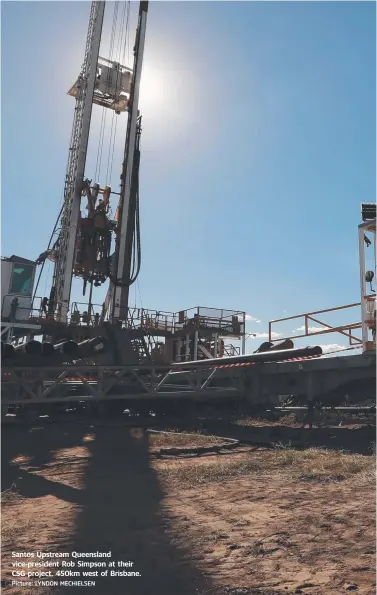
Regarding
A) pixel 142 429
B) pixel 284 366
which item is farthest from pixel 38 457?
pixel 284 366

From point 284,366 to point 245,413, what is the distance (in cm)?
330

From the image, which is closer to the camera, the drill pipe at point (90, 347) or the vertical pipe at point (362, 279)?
the vertical pipe at point (362, 279)

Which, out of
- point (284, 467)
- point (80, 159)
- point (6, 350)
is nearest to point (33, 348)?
point (6, 350)

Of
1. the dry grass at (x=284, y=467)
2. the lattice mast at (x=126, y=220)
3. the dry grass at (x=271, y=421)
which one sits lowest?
the dry grass at (x=284, y=467)

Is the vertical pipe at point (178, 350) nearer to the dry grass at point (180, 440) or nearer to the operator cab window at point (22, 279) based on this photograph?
→ the operator cab window at point (22, 279)

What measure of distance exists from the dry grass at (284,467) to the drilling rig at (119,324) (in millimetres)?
2393

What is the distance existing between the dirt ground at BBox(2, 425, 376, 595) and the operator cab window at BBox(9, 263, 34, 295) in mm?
12236

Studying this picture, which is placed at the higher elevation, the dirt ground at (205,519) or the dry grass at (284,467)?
the dry grass at (284,467)

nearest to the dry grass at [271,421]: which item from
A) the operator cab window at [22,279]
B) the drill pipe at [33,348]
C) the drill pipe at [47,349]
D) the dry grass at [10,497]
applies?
the drill pipe at [47,349]

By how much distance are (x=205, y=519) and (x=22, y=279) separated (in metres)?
17.7

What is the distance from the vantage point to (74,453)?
10.4 m

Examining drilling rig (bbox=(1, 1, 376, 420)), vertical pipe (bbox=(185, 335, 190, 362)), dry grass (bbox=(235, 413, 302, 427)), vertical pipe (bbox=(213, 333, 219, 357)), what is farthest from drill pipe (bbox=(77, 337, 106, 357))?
vertical pipe (bbox=(213, 333, 219, 357))

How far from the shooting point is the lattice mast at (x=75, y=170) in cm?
2762

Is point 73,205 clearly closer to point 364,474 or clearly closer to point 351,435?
point 351,435
